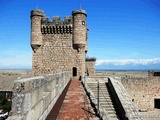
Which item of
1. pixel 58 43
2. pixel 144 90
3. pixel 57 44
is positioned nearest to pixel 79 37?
pixel 58 43

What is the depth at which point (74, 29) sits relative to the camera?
2056cm

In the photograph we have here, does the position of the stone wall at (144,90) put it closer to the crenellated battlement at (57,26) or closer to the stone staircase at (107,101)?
the stone staircase at (107,101)

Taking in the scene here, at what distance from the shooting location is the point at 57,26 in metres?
20.9

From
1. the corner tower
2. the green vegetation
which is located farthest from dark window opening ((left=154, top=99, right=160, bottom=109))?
the green vegetation

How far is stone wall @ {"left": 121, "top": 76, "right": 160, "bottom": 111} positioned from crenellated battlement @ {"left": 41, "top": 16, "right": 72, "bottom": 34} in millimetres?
8685

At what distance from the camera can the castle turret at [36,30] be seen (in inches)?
821

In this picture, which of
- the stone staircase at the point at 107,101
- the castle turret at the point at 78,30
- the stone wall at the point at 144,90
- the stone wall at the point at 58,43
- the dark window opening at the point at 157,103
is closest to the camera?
the stone staircase at the point at 107,101

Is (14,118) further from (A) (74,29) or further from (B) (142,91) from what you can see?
(B) (142,91)

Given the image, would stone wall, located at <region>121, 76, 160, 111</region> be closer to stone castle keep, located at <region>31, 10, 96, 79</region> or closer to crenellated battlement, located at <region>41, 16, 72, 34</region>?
stone castle keep, located at <region>31, 10, 96, 79</region>

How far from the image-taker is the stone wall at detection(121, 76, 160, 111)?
68.9 feet

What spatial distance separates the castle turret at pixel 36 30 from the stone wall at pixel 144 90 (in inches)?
420

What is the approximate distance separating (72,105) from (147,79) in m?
15.5

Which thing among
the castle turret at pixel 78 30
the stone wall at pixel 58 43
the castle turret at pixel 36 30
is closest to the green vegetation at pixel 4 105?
the stone wall at pixel 58 43

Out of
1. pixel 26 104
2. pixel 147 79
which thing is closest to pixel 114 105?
pixel 26 104
